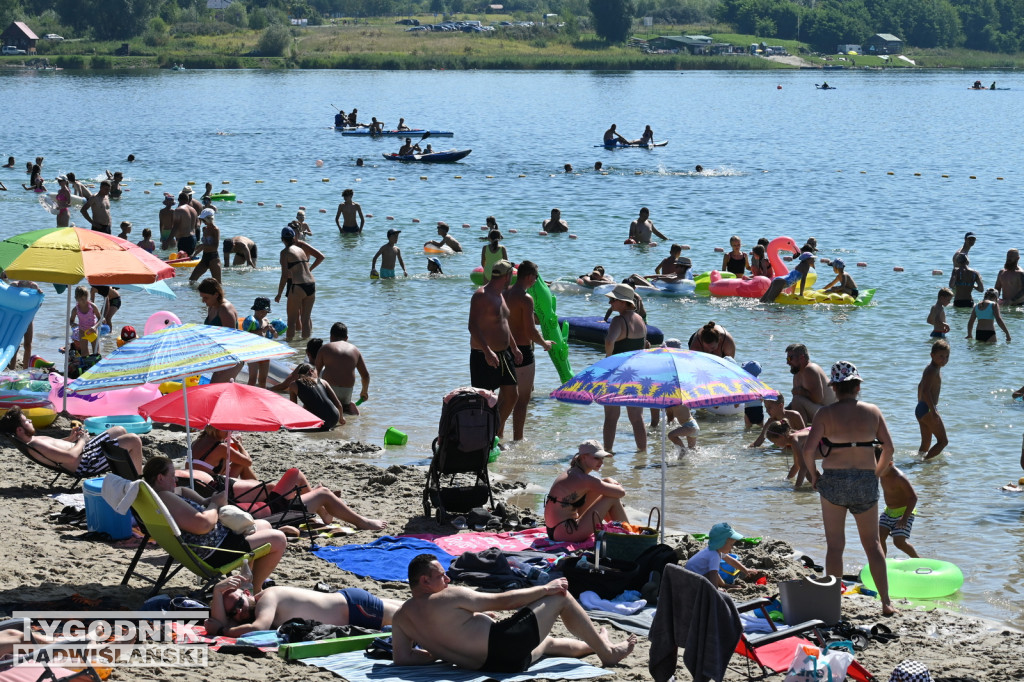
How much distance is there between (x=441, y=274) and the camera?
21.8m

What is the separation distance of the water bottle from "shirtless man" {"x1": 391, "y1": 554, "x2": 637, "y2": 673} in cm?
112

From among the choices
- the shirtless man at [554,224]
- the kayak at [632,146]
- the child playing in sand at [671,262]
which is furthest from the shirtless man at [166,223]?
the kayak at [632,146]

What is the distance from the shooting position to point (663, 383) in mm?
7867

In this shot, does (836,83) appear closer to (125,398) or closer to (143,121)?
(143,121)

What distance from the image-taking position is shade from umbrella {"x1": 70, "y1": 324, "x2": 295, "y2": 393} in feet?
26.6

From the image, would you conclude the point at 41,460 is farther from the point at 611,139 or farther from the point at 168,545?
the point at 611,139

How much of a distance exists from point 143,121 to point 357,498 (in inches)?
2178

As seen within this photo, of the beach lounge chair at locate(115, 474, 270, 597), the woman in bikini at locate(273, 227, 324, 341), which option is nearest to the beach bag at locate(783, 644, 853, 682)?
the beach lounge chair at locate(115, 474, 270, 597)

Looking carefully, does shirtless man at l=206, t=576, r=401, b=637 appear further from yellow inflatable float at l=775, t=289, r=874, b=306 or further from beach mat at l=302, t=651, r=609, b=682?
yellow inflatable float at l=775, t=289, r=874, b=306

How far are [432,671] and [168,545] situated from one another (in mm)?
1934

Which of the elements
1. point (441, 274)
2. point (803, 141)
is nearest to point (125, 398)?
point (441, 274)

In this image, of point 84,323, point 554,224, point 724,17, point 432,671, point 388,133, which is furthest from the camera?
point 724,17

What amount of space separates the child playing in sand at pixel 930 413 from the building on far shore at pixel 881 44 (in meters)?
132

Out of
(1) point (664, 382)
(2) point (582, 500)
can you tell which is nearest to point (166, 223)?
(2) point (582, 500)
